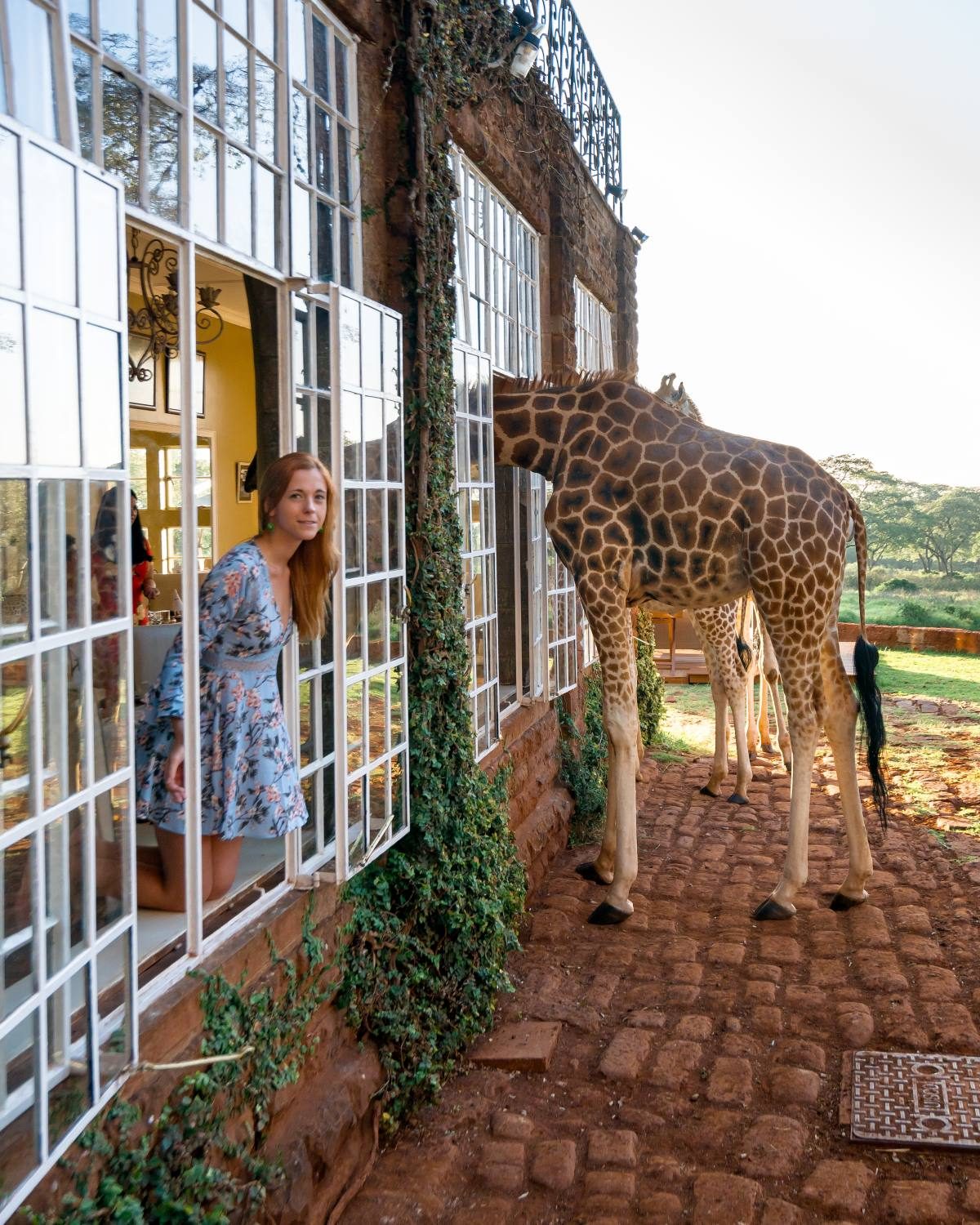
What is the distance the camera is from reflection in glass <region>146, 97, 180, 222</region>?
294 centimetres

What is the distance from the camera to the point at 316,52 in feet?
13.1

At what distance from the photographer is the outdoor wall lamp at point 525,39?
618 centimetres

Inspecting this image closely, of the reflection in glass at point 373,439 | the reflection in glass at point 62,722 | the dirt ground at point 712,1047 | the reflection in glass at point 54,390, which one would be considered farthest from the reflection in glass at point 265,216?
the dirt ground at point 712,1047

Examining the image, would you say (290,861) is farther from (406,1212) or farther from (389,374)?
(389,374)

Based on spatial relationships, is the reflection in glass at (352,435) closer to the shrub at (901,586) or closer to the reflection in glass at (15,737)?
the reflection in glass at (15,737)

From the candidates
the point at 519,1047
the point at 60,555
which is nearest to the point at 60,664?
the point at 60,555

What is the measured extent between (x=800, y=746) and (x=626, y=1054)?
2.31m

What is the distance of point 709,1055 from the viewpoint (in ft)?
14.9

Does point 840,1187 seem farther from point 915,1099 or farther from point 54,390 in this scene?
point 54,390

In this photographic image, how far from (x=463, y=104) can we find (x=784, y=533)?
9.15 feet

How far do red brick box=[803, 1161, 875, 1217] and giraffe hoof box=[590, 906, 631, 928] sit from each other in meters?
2.27

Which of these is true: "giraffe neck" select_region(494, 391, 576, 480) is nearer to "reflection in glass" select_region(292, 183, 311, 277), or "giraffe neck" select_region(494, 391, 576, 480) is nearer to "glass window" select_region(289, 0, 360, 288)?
"glass window" select_region(289, 0, 360, 288)

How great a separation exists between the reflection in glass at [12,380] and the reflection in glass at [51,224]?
0.35 feet

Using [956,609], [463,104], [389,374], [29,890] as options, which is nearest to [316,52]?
[389,374]
